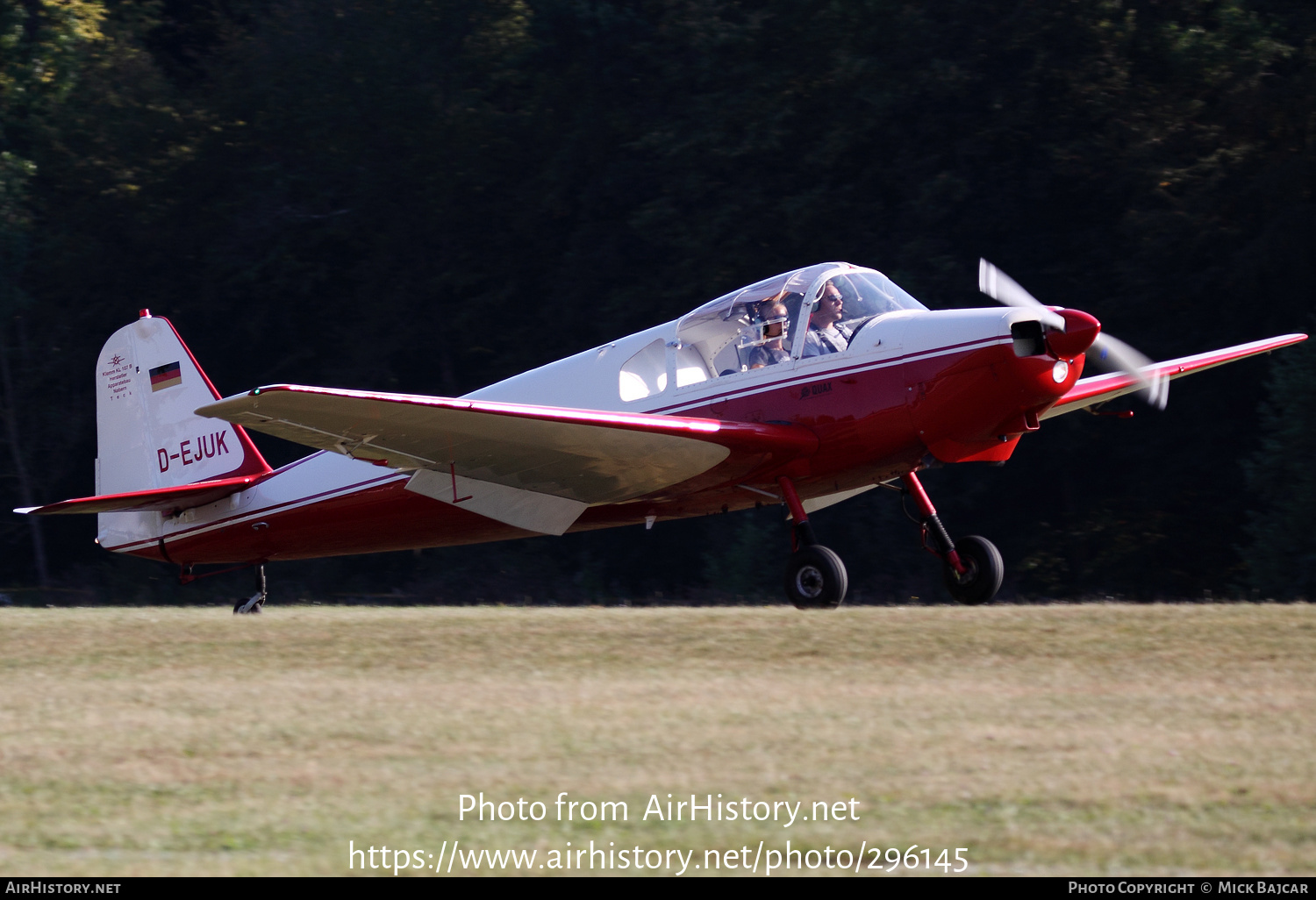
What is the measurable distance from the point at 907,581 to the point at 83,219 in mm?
20800

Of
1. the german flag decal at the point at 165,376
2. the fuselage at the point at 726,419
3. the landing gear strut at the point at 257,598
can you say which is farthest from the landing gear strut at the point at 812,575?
the german flag decal at the point at 165,376

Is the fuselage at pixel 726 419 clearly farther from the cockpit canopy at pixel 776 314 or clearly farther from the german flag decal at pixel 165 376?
the german flag decal at pixel 165 376

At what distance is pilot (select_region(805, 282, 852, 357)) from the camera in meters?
11.1

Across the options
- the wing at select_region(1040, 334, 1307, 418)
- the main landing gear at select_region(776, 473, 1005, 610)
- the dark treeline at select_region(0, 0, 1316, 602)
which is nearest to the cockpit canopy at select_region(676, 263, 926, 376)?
the main landing gear at select_region(776, 473, 1005, 610)

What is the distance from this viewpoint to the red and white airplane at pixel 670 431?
1041cm

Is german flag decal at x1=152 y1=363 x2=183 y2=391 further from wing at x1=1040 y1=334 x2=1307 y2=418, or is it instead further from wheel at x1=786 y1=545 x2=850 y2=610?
wing at x1=1040 y1=334 x2=1307 y2=418

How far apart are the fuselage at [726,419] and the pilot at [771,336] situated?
0.07 metres

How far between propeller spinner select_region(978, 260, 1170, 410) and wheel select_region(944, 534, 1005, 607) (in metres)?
1.68

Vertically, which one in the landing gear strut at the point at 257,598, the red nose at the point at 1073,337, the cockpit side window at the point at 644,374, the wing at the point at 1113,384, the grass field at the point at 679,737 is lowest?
the landing gear strut at the point at 257,598

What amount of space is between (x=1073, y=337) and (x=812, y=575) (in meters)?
2.49

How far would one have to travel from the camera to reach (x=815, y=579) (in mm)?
10805

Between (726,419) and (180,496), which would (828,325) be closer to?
(726,419)

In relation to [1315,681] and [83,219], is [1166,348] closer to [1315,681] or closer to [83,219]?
[1315,681]
